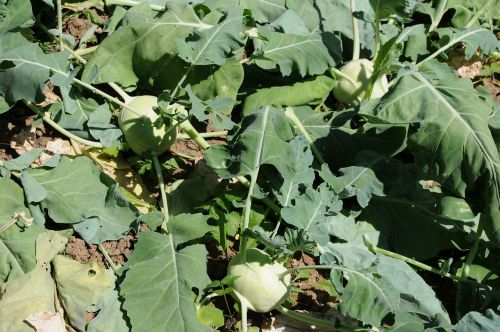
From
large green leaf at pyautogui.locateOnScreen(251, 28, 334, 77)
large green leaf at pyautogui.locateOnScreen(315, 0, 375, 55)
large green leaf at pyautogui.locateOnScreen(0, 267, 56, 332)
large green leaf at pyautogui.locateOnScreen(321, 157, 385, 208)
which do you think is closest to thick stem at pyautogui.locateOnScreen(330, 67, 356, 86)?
large green leaf at pyautogui.locateOnScreen(251, 28, 334, 77)

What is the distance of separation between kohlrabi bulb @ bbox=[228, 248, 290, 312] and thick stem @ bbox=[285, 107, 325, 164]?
855mm

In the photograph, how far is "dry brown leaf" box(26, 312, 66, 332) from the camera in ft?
12.0

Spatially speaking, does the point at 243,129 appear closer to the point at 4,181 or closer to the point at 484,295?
the point at 4,181

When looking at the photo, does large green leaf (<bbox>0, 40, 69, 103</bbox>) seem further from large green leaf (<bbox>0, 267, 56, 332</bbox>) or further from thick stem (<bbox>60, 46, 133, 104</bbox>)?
large green leaf (<bbox>0, 267, 56, 332</bbox>)

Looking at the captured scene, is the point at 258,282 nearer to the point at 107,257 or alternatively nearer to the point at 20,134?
the point at 107,257

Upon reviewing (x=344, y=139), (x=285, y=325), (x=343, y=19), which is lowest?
(x=285, y=325)

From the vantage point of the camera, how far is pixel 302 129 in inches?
182

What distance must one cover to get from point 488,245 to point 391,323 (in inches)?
41.9

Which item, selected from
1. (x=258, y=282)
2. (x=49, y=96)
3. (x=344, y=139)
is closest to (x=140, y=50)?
(x=49, y=96)

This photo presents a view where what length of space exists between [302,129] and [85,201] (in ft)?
4.73

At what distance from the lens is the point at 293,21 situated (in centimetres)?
501

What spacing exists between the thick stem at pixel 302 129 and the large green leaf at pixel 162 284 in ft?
3.43

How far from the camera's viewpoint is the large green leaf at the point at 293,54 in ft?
15.1

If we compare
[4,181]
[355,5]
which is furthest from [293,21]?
[4,181]
